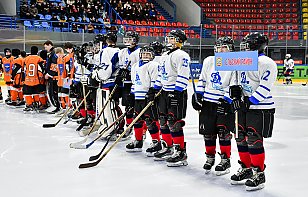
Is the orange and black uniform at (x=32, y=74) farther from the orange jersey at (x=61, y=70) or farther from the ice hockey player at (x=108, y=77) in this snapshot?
the ice hockey player at (x=108, y=77)

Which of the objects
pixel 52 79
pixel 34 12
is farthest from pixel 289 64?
pixel 52 79

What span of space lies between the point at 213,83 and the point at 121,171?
115 cm

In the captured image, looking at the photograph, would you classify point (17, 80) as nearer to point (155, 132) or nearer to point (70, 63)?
point (70, 63)

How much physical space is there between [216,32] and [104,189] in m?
15.0

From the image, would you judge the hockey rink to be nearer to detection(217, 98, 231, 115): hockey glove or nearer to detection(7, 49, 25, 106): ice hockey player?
detection(217, 98, 231, 115): hockey glove

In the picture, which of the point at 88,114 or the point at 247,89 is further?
the point at 88,114

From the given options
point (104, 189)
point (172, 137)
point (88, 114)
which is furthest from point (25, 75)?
point (104, 189)

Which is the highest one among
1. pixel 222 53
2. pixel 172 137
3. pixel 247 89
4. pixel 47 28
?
pixel 47 28

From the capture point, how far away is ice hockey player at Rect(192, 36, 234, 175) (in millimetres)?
3936

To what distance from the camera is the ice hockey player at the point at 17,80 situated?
941cm

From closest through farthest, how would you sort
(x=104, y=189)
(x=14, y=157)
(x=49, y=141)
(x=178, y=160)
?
(x=104, y=189), (x=178, y=160), (x=14, y=157), (x=49, y=141)

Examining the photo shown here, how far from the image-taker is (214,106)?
3975 millimetres

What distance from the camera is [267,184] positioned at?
379cm

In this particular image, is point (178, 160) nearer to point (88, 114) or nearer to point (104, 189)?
point (104, 189)
